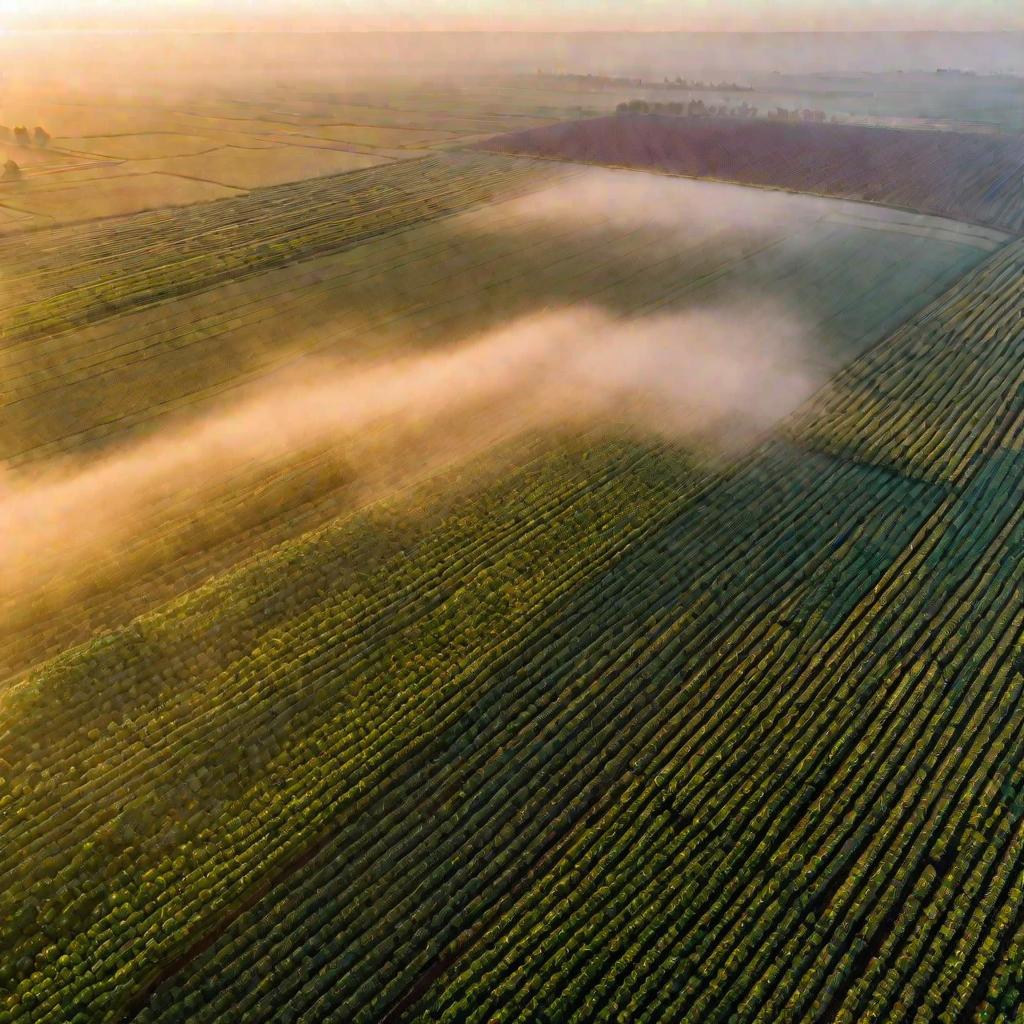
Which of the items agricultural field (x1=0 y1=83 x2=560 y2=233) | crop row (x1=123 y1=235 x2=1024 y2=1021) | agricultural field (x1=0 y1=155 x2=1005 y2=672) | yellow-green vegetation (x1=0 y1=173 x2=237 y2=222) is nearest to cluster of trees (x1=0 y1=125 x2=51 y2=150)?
agricultural field (x1=0 y1=83 x2=560 y2=233)

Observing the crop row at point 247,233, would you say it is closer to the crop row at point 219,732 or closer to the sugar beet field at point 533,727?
the sugar beet field at point 533,727

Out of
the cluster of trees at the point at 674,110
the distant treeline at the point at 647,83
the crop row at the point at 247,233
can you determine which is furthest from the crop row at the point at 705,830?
the distant treeline at the point at 647,83

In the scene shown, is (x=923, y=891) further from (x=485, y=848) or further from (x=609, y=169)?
(x=609, y=169)

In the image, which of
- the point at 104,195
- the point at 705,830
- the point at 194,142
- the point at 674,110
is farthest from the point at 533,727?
the point at 674,110

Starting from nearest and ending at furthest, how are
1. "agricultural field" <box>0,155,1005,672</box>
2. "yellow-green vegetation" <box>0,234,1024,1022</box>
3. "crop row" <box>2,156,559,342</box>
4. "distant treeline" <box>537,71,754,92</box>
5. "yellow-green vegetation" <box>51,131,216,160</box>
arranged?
"yellow-green vegetation" <box>0,234,1024,1022</box>
"agricultural field" <box>0,155,1005,672</box>
"crop row" <box>2,156,559,342</box>
"yellow-green vegetation" <box>51,131,216,160</box>
"distant treeline" <box>537,71,754,92</box>

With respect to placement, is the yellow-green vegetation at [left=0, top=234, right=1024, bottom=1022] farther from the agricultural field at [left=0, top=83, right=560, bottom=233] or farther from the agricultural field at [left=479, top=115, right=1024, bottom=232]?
the agricultural field at [left=0, top=83, right=560, bottom=233]
